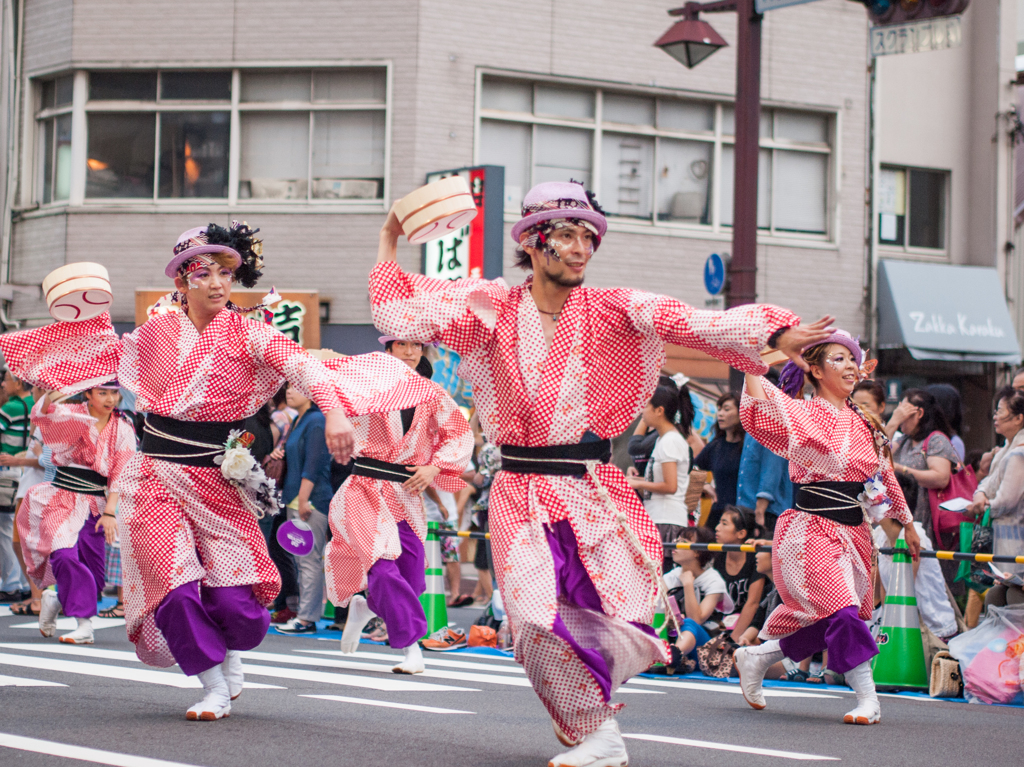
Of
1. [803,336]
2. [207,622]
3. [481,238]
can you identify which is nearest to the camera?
[803,336]

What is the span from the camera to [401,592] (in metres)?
8.06

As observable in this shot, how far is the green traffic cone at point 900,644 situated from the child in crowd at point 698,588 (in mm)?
1144

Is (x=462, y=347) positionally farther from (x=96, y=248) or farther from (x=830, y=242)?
(x=830, y=242)

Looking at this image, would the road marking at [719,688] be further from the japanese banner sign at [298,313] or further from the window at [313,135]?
the window at [313,135]

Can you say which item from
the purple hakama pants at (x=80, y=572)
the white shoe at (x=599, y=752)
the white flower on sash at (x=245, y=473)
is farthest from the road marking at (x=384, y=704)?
the purple hakama pants at (x=80, y=572)

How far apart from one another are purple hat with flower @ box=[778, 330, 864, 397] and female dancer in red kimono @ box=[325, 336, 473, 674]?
199 cm

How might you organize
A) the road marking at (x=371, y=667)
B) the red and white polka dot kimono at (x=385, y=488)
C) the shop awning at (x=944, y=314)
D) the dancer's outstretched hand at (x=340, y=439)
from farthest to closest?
the shop awning at (x=944, y=314) → the red and white polka dot kimono at (x=385, y=488) → the road marking at (x=371, y=667) → the dancer's outstretched hand at (x=340, y=439)

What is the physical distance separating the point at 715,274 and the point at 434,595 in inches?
153

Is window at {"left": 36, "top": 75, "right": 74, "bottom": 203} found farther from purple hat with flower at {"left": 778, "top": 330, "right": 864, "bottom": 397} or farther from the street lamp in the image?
purple hat with flower at {"left": 778, "top": 330, "right": 864, "bottom": 397}

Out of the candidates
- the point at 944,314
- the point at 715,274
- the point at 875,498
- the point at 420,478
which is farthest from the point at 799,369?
the point at 944,314

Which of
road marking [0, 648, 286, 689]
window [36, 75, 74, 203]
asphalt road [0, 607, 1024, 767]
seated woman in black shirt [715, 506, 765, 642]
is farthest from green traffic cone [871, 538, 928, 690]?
window [36, 75, 74, 203]

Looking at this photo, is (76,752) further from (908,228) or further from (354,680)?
(908,228)

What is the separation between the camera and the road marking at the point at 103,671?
6.90 metres

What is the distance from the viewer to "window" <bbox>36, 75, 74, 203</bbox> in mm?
17484
